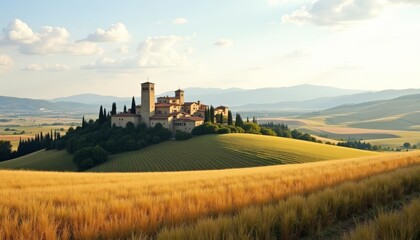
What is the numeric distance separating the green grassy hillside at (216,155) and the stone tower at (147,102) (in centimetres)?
1586

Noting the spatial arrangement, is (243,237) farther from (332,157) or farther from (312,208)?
(332,157)

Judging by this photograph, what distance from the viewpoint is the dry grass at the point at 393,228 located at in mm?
5176

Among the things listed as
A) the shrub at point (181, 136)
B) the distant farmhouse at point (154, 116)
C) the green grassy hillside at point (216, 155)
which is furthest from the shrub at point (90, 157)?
the distant farmhouse at point (154, 116)

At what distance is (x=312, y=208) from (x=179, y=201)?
3231 mm

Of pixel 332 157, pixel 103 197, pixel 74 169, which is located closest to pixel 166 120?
pixel 74 169

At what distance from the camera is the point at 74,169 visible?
88875mm

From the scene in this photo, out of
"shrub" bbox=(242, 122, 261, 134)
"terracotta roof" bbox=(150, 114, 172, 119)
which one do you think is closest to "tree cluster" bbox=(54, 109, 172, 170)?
"terracotta roof" bbox=(150, 114, 172, 119)

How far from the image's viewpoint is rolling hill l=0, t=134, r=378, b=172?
250ft

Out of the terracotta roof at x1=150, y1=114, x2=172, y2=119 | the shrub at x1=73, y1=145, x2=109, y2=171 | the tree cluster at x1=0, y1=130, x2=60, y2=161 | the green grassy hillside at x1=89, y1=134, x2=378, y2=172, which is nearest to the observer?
the green grassy hillside at x1=89, y1=134, x2=378, y2=172

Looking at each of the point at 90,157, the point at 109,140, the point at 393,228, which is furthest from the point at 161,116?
the point at 393,228

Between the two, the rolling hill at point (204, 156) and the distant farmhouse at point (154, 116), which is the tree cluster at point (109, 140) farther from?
the rolling hill at point (204, 156)

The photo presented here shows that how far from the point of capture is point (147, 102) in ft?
369

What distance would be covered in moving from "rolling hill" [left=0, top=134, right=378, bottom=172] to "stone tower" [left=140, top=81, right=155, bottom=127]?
15161 millimetres

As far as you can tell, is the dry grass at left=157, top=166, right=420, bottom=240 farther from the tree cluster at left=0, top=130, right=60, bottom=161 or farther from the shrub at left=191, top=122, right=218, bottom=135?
the tree cluster at left=0, top=130, right=60, bottom=161
